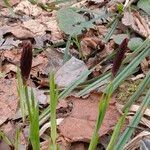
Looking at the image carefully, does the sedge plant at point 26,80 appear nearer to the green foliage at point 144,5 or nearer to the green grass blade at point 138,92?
the green grass blade at point 138,92

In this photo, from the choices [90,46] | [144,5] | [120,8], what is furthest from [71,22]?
[144,5]

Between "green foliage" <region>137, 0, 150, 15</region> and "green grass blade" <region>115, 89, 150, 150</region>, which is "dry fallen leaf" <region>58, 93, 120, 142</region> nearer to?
"green grass blade" <region>115, 89, 150, 150</region>

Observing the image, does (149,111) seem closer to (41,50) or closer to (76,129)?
(76,129)

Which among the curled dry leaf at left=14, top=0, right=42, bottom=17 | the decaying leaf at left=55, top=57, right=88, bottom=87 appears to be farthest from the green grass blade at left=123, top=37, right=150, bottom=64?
the curled dry leaf at left=14, top=0, right=42, bottom=17

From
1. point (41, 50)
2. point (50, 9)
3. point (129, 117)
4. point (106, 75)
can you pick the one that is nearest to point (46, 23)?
point (50, 9)

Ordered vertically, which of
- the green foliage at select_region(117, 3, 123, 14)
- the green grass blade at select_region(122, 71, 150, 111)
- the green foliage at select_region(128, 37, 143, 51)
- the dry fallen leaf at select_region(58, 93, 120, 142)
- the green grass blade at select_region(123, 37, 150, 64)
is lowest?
the dry fallen leaf at select_region(58, 93, 120, 142)

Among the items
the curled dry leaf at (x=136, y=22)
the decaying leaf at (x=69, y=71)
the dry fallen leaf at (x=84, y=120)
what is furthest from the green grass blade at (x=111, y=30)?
the dry fallen leaf at (x=84, y=120)
